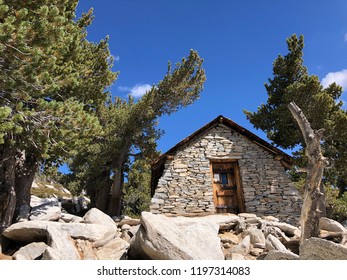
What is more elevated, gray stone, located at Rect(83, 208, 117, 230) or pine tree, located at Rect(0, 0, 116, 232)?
pine tree, located at Rect(0, 0, 116, 232)

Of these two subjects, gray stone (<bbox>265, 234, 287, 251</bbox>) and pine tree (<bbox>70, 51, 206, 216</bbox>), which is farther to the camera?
pine tree (<bbox>70, 51, 206, 216</bbox>)

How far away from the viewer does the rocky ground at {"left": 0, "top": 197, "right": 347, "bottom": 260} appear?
230 inches

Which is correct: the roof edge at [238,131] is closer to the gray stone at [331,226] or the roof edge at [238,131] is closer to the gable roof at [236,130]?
the gable roof at [236,130]

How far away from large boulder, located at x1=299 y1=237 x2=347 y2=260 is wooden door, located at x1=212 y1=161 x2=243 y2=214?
6.02 m

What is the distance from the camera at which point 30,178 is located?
10.5 metres

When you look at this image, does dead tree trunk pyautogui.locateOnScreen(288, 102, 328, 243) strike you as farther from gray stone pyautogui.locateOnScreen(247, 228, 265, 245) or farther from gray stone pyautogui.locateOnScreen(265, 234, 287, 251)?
gray stone pyautogui.locateOnScreen(247, 228, 265, 245)

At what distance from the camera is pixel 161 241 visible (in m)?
5.99

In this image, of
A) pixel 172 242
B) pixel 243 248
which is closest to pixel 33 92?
pixel 172 242

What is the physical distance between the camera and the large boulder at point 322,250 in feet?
16.8

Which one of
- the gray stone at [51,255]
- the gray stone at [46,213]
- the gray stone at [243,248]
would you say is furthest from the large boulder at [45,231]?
the gray stone at [243,248]

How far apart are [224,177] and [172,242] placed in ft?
22.4

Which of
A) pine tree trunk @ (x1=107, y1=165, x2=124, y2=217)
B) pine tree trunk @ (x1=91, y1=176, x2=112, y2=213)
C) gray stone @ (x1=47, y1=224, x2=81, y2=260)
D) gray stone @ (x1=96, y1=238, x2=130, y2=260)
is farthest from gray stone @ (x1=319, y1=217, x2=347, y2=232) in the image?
pine tree trunk @ (x1=91, y1=176, x2=112, y2=213)
